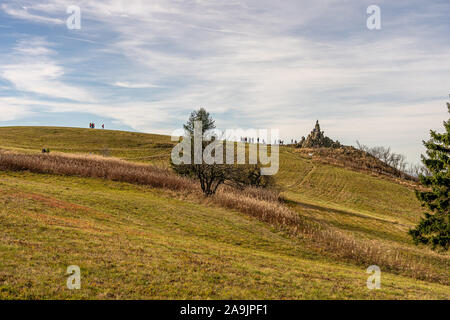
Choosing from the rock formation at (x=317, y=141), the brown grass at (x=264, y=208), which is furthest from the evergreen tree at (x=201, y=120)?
the rock formation at (x=317, y=141)

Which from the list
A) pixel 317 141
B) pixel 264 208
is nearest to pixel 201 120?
pixel 264 208

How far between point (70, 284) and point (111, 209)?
13.1m

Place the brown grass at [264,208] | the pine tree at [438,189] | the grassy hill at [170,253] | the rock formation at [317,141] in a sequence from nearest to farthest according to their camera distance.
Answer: the grassy hill at [170,253] → the brown grass at [264,208] → the pine tree at [438,189] → the rock formation at [317,141]

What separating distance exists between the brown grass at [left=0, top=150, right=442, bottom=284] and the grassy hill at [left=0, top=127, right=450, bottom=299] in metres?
0.28

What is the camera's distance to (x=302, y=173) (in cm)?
7194

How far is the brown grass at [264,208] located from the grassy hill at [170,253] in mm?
276

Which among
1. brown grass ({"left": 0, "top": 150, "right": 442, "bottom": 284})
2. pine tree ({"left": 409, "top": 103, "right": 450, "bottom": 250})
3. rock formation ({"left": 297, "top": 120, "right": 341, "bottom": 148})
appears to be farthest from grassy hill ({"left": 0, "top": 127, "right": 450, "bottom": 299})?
rock formation ({"left": 297, "top": 120, "right": 341, "bottom": 148})

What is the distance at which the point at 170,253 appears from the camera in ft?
40.9

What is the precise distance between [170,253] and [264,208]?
15.6m

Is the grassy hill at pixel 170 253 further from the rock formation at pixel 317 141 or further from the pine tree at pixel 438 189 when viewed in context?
the rock formation at pixel 317 141

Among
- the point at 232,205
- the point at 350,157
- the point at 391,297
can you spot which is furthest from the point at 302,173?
the point at 391,297

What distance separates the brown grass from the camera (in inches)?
743

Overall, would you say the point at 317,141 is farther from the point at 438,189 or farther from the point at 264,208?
the point at 264,208

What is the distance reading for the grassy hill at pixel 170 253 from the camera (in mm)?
8875
